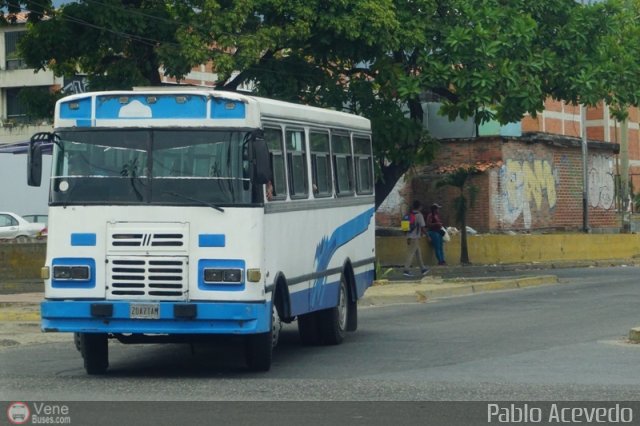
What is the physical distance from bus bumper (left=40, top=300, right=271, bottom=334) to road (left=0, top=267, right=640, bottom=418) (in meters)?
0.52

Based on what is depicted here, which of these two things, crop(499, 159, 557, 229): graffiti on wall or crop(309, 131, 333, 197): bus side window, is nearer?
crop(309, 131, 333, 197): bus side window

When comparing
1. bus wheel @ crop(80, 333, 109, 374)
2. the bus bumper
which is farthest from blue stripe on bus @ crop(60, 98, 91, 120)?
bus wheel @ crop(80, 333, 109, 374)

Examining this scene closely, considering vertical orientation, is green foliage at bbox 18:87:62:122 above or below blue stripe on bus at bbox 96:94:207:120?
above

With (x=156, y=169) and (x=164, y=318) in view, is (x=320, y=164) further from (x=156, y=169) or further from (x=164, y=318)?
(x=164, y=318)

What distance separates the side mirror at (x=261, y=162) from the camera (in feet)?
43.1

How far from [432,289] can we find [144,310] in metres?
12.8

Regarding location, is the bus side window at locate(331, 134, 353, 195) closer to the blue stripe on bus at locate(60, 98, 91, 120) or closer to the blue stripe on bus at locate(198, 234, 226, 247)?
the blue stripe on bus at locate(198, 234, 226, 247)

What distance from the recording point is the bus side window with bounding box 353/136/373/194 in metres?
18.1

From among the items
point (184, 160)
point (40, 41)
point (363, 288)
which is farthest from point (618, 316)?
point (40, 41)

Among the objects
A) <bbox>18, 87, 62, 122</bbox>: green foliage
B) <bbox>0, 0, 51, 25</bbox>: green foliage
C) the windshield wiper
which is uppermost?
<bbox>0, 0, 51, 25</bbox>: green foliage

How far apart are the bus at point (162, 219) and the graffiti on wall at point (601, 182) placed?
35.5 m

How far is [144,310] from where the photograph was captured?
13.2 m
